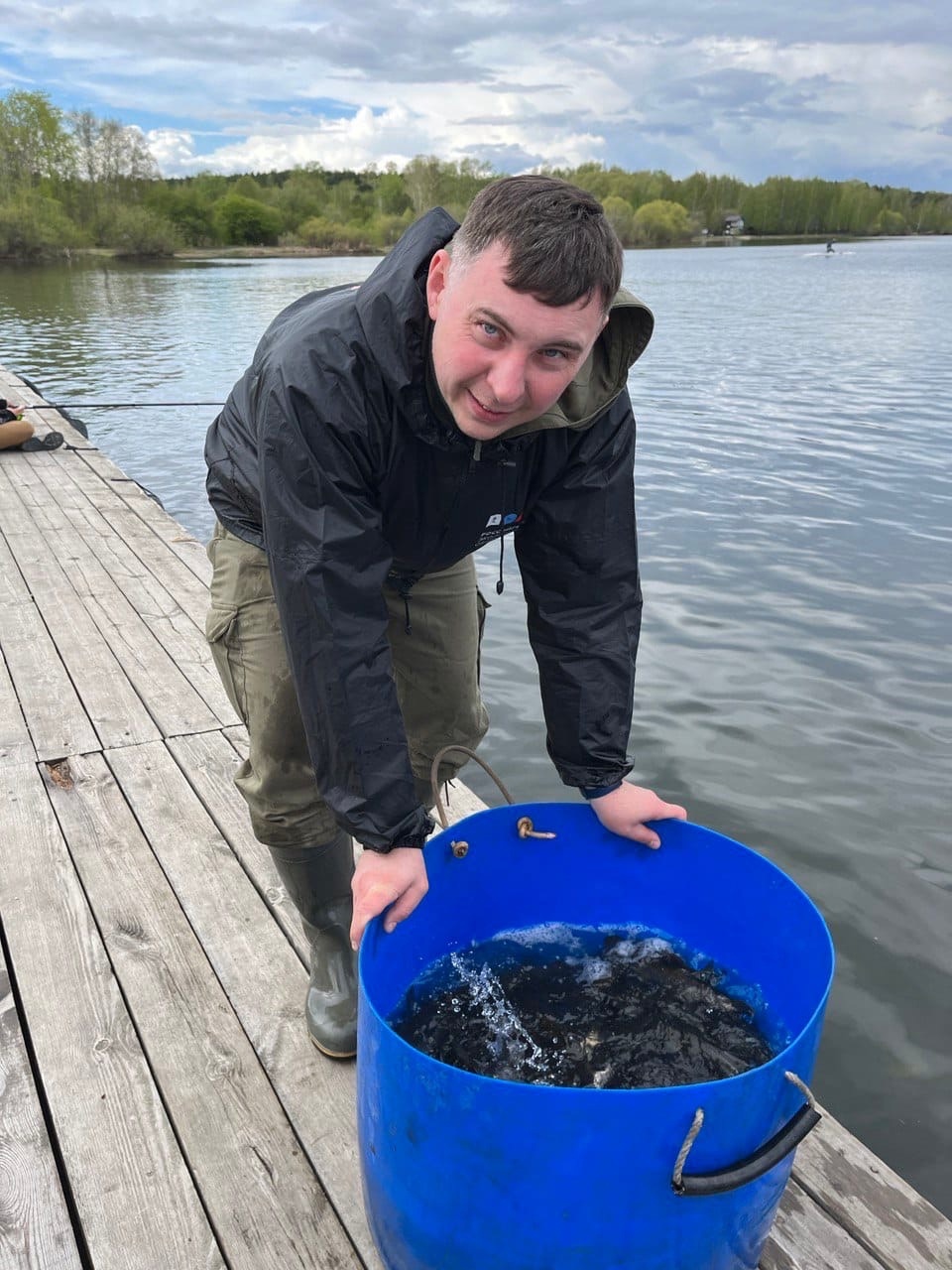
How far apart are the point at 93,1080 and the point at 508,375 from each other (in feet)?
5.03

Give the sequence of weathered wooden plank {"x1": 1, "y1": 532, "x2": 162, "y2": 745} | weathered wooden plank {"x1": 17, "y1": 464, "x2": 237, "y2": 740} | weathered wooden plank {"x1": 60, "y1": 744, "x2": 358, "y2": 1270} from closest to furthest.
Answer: weathered wooden plank {"x1": 60, "y1": 744, "x2": 358, "y2": 1270} < weathered wooden plank {"x1": 1, "y1": 532, "x2": 162, "y2": 745} < weathered wooden plank {"x1": 17, "y1": 464, "x2": 237, "y2": 740}

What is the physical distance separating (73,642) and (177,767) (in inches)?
50.6

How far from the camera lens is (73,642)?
A: 4.12 meters

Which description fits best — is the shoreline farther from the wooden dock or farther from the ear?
the ear

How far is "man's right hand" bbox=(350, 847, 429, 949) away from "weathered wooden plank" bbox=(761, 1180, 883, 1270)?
818mm

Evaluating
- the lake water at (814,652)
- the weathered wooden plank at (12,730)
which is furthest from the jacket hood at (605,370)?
the weathered wooden plank at (12,730)

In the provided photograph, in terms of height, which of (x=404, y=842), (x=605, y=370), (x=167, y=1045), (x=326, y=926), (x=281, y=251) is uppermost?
(x=605, y=370)

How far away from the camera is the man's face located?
1.47 meters

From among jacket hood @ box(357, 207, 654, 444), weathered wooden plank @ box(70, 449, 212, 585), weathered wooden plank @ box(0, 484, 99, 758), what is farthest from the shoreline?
jacket hood @ box(357, 207, 654, 444)

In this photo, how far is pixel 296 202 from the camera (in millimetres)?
91625

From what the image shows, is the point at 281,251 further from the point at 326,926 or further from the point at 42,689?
the point at 326,926

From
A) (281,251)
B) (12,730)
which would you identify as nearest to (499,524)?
(12,730)

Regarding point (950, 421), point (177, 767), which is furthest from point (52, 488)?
point (950, 421)

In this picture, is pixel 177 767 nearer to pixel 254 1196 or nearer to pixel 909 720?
pixel 254 1196
